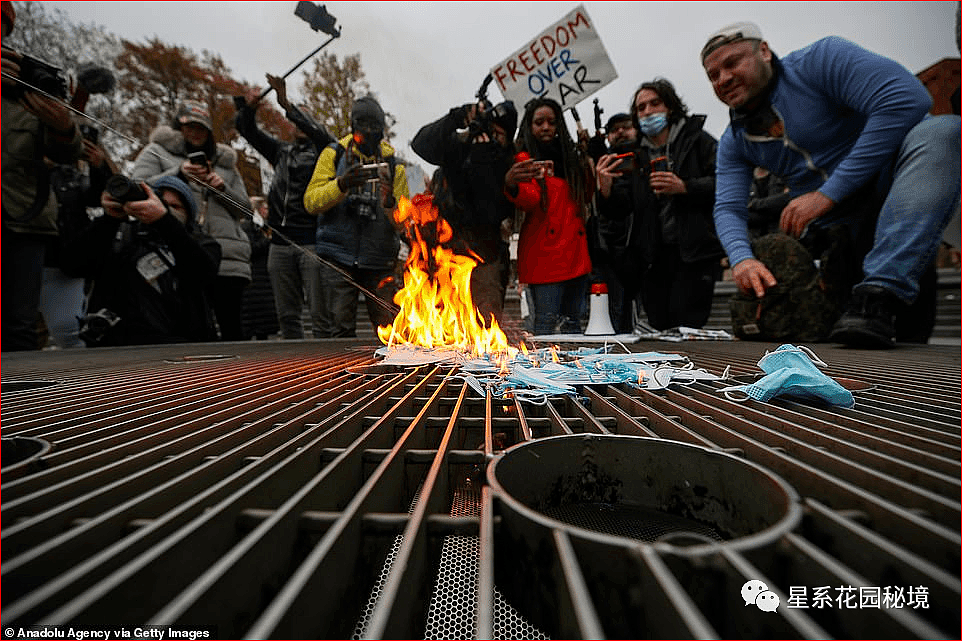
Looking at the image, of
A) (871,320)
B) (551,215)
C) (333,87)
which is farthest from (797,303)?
(333,87)

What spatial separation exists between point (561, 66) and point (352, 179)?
2.17 metres

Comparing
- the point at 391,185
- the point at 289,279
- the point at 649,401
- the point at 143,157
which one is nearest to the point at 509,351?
Answer: the point at 649,401

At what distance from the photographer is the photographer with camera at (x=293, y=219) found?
12.4ft

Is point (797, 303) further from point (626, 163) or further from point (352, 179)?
point (352, 179)

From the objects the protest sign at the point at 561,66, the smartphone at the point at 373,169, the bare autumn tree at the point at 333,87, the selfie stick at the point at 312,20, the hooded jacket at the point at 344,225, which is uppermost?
the bare autumn tree at the point at 333,87

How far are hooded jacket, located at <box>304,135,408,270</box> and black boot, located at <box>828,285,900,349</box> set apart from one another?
3.12 m

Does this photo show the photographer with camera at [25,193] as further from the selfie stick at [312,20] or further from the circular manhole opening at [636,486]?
the circular manhole opening at [636,486]

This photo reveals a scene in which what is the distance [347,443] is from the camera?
26.4 inches

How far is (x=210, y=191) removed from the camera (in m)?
3.90

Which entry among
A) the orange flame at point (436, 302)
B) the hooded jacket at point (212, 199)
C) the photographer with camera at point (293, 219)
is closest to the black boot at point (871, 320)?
the orange flame at point (436, 302)

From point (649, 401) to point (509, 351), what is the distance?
0.80 metres

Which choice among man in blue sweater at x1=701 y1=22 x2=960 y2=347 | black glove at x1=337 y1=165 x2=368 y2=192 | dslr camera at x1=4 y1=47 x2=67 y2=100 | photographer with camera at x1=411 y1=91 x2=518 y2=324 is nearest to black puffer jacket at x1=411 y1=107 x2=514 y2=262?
photographer with camera at x1=411 y1=91 x2=518 y2=324

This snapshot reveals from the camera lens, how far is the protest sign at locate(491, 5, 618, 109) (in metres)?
3.72

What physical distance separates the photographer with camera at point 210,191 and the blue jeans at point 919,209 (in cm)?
447
